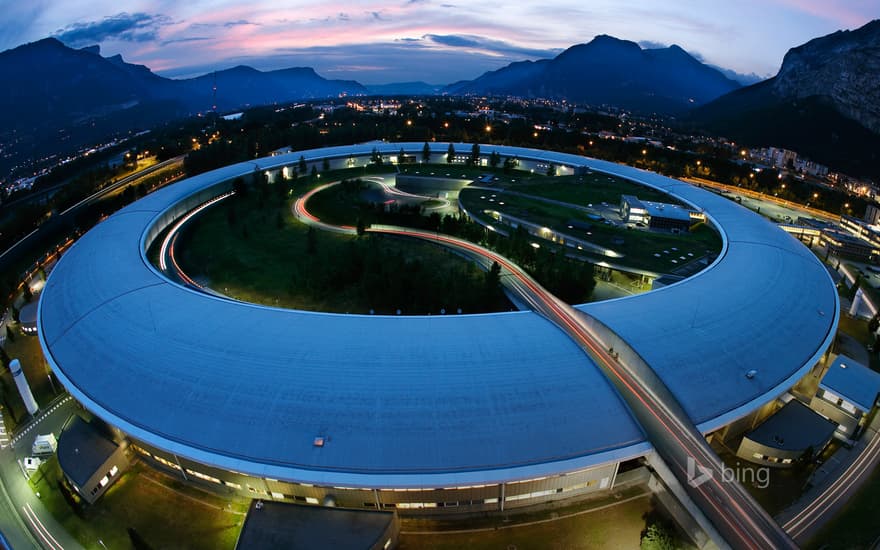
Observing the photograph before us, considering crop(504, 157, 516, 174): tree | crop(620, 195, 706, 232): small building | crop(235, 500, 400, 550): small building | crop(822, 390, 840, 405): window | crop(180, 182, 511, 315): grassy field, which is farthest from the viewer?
crop(504, 157, 516, 174): tree

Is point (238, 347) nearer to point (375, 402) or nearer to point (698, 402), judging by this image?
point (375, 402)

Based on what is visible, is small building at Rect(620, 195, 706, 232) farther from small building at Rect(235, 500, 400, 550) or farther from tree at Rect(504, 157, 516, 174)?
small building at Rect(235, 500, 400, 550)

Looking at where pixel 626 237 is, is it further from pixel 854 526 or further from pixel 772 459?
pixel 854 526

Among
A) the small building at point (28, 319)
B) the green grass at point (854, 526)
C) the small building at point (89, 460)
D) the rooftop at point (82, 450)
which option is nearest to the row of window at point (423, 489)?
the small building at point (89, 460)

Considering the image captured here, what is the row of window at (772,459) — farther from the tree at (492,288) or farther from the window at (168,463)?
the window at (168,463)

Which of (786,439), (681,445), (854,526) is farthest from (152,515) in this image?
(854,526)

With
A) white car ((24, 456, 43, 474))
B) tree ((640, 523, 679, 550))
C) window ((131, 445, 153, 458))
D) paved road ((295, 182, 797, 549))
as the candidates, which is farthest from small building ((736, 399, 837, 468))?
white car ((24, 456, 43, 474))

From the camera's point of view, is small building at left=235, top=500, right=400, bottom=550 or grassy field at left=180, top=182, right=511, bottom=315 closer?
small building at left=235, top=500, right=400, bottom=550
